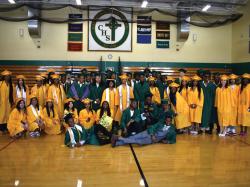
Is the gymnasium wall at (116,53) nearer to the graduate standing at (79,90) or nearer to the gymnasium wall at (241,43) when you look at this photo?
the gymnasium wall at (241,43)

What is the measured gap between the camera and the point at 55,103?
710 centimetres

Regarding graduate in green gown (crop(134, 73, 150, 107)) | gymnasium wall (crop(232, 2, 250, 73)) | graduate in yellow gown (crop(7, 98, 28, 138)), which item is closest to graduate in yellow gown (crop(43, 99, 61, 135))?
graduate in yellow gown (crop(7, 98, 28, 138))

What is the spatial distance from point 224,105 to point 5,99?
5151mm

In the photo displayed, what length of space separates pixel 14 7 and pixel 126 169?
8157 millimetres

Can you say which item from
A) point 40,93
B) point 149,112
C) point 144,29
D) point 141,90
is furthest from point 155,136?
point 144,29

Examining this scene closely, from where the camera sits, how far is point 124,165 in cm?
429

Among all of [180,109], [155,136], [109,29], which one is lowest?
[155,136]

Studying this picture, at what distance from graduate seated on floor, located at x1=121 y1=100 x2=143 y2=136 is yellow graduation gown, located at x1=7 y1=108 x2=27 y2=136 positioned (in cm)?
220

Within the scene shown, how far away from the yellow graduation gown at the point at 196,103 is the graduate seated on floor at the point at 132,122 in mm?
1411

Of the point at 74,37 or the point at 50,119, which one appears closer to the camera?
the point at 50,119

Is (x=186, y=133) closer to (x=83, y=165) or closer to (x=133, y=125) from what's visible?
(x=133, y=125)

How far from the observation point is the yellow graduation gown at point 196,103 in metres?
6.81

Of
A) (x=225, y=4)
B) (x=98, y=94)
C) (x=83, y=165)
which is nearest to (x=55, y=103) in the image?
(x=98, y=94)

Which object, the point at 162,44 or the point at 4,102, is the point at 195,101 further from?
the point at 162,44
